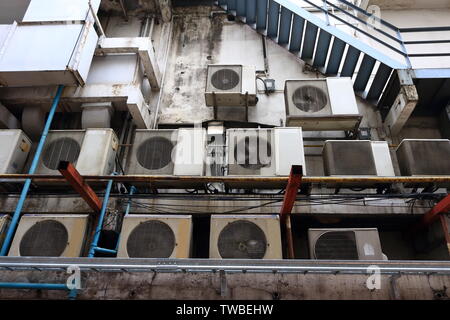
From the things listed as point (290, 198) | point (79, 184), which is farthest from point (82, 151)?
point (290, 198)

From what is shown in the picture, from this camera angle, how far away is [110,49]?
27.8 feet

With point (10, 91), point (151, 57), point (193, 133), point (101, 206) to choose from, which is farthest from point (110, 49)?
point (101, 206)

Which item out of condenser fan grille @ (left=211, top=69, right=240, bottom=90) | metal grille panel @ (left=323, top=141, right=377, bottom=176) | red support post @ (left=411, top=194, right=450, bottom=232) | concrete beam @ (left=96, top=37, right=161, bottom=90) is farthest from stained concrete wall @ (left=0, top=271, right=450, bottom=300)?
concrete beam @ (left=96, top=37, right=161, bottom=90)

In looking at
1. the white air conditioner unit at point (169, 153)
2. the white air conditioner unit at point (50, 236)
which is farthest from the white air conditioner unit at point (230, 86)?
the white air conditioner unit at point (50, 236)

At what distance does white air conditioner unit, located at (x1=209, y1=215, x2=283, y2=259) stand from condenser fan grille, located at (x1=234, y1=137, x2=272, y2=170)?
101cm

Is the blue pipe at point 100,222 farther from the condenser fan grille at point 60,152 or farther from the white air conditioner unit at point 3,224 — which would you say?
the white air conditioner unit at point 3,224

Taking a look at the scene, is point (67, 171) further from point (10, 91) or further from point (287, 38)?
point (287, 38)

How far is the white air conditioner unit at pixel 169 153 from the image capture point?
22.0 feet

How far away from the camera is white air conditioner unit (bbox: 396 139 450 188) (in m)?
6.61

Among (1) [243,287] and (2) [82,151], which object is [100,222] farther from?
(1) [243,287]

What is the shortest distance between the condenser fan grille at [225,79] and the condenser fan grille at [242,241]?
347cm

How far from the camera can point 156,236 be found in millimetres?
6043

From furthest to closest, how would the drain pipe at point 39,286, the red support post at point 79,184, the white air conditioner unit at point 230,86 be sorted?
the white air conditioner unit at point 230,86, the red support post at point 79,184, the drain pipe at point 39,286

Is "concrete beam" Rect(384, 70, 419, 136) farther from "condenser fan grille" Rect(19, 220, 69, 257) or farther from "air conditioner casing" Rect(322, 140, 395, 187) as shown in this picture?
"condenser fan grille" Rect(19, 220, 69, 257)
